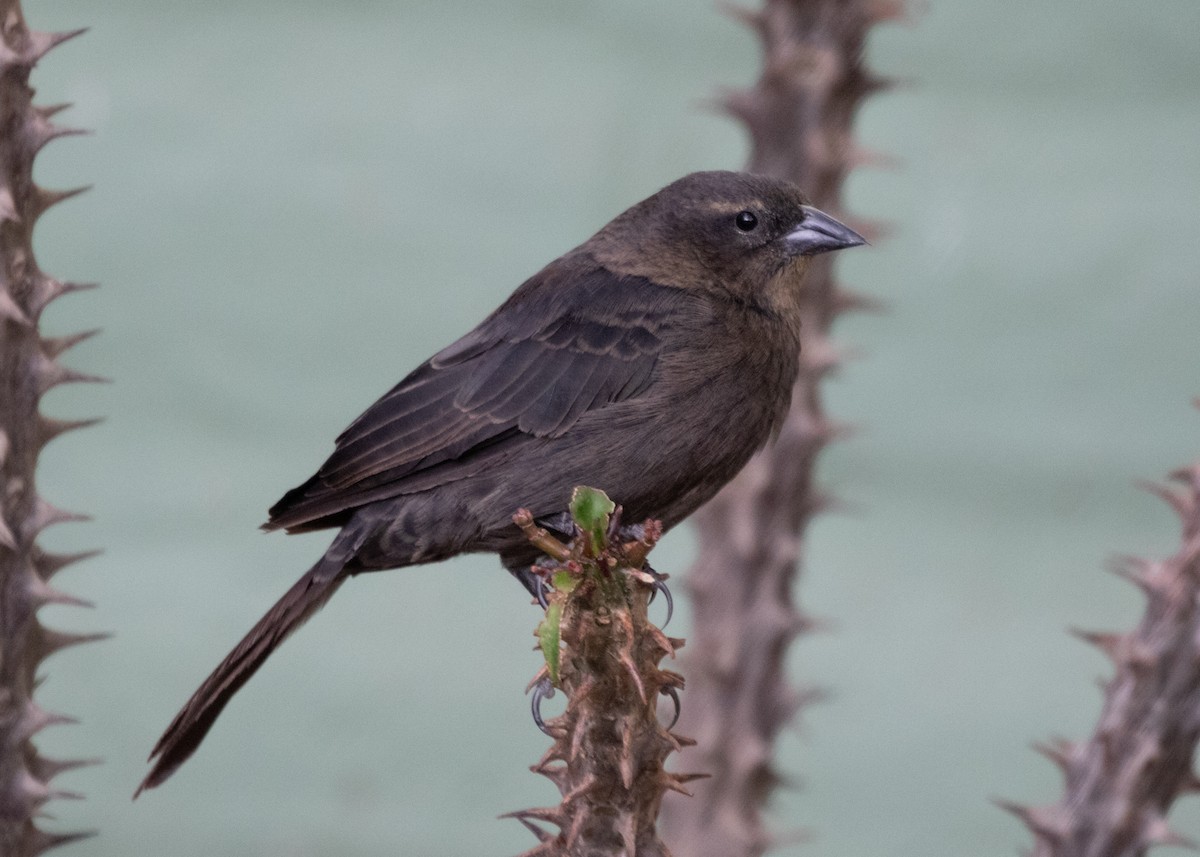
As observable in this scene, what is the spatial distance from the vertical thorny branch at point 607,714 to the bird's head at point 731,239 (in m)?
0.96

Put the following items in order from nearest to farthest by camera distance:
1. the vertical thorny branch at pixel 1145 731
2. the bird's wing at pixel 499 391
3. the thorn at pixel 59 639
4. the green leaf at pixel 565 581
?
the green leaf at pixel 565 581 < the thorn at pixel 59 639 < the vertical thorny branch at pixel 1145 731 < the bird's wing at pixel 499 391

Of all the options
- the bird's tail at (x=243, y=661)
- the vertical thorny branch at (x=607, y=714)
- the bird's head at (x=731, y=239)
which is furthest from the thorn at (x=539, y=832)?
the bird's head at (x=731, y=239)

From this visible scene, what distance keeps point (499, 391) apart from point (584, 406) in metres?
0.13

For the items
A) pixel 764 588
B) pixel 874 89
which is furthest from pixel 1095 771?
pixel 874 89

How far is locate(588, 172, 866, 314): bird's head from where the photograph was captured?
2.48m

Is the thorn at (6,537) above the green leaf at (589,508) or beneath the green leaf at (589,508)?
beneath

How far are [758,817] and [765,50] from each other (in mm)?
1370

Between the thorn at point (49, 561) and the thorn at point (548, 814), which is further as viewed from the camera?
the thorn at point (49, 561)

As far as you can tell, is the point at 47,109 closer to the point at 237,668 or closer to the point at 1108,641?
the point at 237,668

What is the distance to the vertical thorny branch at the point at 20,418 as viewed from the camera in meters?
1.83

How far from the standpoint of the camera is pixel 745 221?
2523mm

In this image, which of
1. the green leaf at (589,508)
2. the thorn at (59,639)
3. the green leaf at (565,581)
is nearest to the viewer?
the green leaf at (589,508)

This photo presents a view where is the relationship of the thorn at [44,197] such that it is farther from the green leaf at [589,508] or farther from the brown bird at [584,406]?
the green leaf at [589,508]

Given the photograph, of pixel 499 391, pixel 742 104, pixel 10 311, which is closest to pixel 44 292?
pixel 10 311
